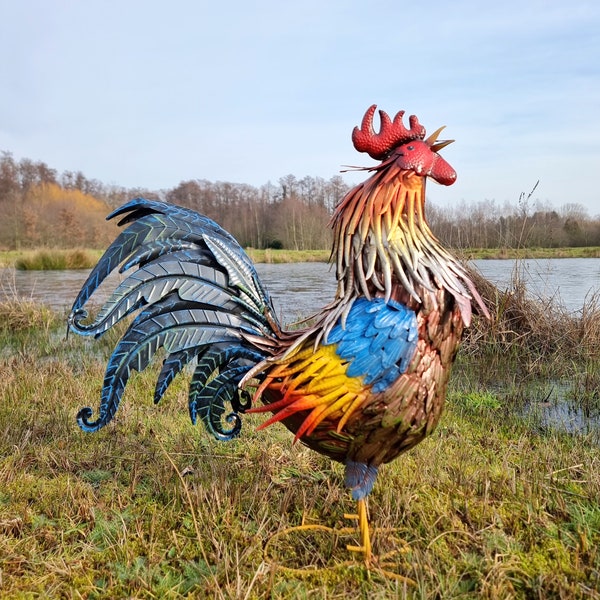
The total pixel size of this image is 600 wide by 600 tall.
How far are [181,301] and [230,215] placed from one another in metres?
37.6

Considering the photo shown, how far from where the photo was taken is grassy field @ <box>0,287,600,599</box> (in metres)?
2.18

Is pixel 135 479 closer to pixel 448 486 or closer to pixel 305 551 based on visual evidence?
pixel 305 551

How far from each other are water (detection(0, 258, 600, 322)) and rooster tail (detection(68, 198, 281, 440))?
5.57m

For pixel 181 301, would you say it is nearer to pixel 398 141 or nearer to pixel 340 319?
pixel 340 319

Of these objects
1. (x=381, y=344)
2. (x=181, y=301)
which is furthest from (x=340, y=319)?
(x=181, y=301)

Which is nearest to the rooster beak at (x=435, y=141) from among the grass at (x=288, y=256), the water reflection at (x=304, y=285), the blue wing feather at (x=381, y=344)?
the blue wing feather at (x=381, y=344)

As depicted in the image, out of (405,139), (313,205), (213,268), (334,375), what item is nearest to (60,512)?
(213,268)

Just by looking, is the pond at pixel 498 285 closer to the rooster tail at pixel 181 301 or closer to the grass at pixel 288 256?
the rooster tail at pixel 181 301

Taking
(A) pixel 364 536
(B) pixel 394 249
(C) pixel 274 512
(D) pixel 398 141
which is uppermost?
(D) pixel 398 141

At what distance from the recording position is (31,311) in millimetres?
8945

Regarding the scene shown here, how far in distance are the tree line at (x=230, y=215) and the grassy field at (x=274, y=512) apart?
4.04 m

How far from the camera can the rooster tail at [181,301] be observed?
2273 millimetres

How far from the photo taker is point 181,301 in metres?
2.32


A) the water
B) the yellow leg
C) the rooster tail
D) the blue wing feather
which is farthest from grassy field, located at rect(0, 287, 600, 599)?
the water
